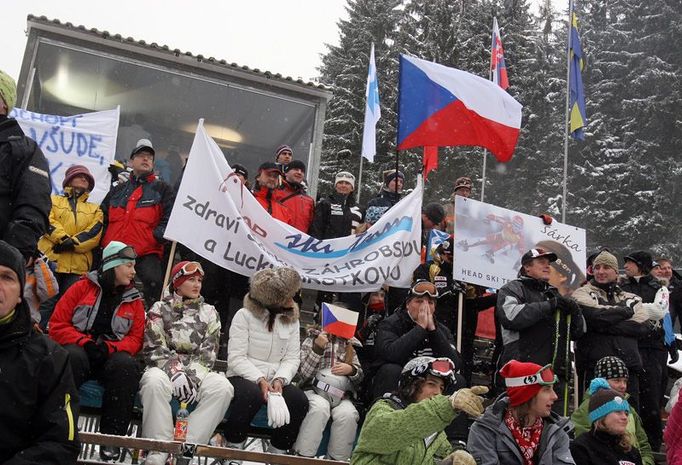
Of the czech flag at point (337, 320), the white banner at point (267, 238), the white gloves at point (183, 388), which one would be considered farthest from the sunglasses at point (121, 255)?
the czech flag at point (337, 320)

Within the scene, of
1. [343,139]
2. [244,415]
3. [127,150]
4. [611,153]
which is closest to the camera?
[244,415]

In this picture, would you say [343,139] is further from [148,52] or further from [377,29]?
[148,52]

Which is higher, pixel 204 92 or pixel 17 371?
pixel 204 92

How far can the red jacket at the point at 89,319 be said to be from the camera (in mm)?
5062

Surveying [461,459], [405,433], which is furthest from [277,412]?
[461,459]

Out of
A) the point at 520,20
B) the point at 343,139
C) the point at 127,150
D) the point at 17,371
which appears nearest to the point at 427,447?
the point at 17,371

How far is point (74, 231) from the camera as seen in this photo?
6.66m

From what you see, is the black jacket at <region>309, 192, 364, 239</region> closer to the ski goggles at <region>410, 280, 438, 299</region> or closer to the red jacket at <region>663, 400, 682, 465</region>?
the ski goggles at <region>410, 280, 438, 299</region>

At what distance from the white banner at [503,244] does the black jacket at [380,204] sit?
96cm

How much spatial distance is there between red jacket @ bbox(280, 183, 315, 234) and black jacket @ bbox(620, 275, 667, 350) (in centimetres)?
356

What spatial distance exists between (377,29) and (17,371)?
90.1ft

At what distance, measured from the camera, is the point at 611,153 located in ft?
91.0

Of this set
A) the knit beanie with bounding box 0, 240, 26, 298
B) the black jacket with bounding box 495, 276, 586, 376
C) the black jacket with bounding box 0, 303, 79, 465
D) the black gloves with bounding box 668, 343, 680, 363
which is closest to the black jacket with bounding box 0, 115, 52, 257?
the knit beanie with bounding box 0, 240, 26, 298

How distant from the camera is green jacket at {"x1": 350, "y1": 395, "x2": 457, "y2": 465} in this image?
3.71 m
